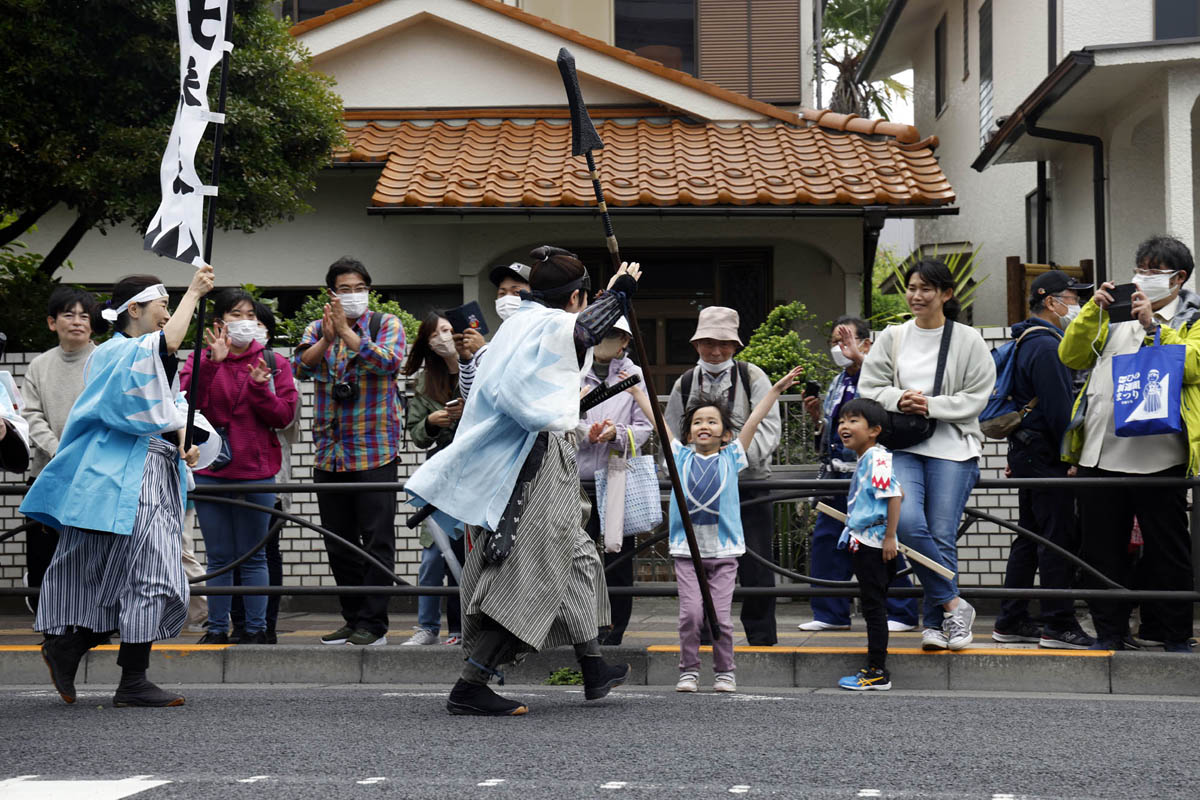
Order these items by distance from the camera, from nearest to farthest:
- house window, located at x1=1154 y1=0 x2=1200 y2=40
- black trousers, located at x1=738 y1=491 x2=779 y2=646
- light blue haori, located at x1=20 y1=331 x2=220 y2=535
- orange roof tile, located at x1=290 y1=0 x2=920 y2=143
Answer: light blue haori, located at x1=20 y1=331 x2=220 y2=535, black trousers, located at x1=738 y1=491 x2=779 y2=646, house window, located at x1=1154 y1=0 x2=1200 y2=40, orange roof tile, located at x1=290 y1=0 x2=920 y2=143

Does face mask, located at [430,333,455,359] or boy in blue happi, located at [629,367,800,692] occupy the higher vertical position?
face mask, located at [430,333,455,359]

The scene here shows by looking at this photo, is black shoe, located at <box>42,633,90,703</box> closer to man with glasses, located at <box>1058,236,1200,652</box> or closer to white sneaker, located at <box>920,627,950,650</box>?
white sneaker, located at <box>920,627,950,650</box>

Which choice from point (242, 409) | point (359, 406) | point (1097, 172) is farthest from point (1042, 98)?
point (242, 409)

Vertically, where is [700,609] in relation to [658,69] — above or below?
below

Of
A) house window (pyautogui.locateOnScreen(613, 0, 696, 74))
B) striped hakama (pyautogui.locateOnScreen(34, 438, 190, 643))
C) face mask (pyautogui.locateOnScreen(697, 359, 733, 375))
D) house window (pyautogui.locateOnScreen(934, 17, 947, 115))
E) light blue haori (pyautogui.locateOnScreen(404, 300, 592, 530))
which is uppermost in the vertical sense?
house window (pyautogui.locateOnScreen(934, 17, 947, 115))

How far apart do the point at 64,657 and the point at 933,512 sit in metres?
4.17

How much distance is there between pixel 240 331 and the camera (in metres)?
8.13

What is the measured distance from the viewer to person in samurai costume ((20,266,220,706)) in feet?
20.3

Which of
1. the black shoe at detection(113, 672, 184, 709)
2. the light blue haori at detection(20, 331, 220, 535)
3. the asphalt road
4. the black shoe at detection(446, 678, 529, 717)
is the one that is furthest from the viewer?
the black shoe at detection(113, 672, 184, 709)

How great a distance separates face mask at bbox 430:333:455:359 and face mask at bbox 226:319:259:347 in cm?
104

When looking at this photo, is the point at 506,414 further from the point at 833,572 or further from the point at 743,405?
the point at 833,572

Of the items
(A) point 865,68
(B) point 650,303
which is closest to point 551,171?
(B) point 650,303

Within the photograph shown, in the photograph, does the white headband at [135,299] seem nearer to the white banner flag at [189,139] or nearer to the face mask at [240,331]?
the white banner flag at [189,139]

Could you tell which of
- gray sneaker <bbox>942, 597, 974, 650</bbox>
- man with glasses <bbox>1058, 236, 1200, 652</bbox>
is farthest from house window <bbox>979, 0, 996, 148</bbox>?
gray sneaker <bbox>942, 597, 974, 650</bbox>
